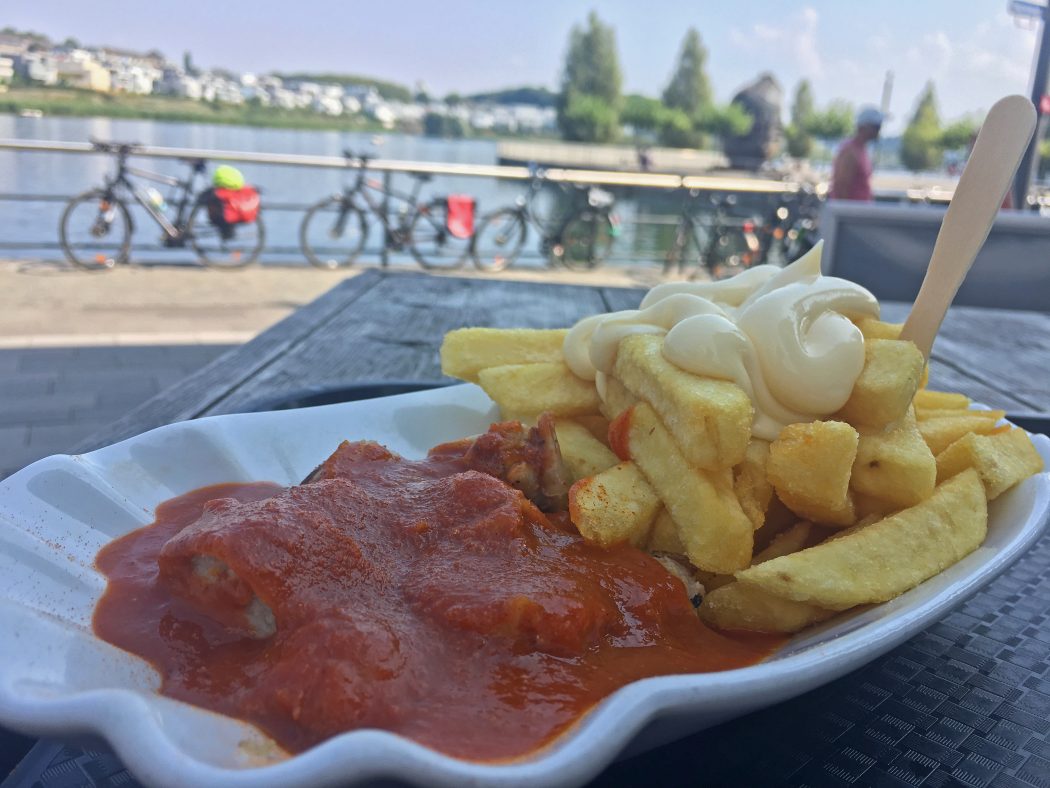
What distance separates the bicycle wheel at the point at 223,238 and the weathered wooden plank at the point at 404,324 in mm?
6817

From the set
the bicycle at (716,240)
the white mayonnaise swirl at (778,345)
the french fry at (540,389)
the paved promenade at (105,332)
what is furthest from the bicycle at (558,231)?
the white mayonnaise swirl at (778,345)

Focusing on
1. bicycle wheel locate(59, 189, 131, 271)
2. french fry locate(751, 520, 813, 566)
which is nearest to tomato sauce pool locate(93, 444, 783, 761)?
french fry locate(751, 520, 813, 566)

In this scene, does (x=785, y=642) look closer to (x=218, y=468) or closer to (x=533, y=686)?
(x=533, y=686)

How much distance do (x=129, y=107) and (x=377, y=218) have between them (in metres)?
8.40

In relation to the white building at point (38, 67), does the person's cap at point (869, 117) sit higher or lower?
lower

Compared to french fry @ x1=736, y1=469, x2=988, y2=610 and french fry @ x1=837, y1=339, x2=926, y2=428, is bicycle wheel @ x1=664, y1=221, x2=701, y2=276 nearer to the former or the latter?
french fry @ x1=837, y1=339, x2=926, y2=428

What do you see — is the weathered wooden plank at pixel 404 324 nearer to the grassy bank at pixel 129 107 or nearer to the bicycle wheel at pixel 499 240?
the bicycle wheel at pixel 499 240

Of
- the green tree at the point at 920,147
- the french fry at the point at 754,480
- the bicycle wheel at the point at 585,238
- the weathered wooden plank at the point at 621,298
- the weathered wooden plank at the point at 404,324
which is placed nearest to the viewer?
the french fry at the point at 754,480

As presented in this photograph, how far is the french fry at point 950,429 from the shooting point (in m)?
1.46

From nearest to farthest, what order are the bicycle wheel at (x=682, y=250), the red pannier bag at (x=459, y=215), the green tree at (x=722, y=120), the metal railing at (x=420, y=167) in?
1. the metal railing at (x=420, y=167)
2. the red pannier bag at (x=459, y=215)
3. the bicycle wheel at (x=682, y=250)
4. the green tree at (x=722, y=120)

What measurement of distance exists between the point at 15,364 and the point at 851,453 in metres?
6.04

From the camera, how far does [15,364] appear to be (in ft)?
18.2

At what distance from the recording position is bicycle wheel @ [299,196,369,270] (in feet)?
34.7

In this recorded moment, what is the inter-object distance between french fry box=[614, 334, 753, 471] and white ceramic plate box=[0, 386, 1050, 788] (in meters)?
0.30
